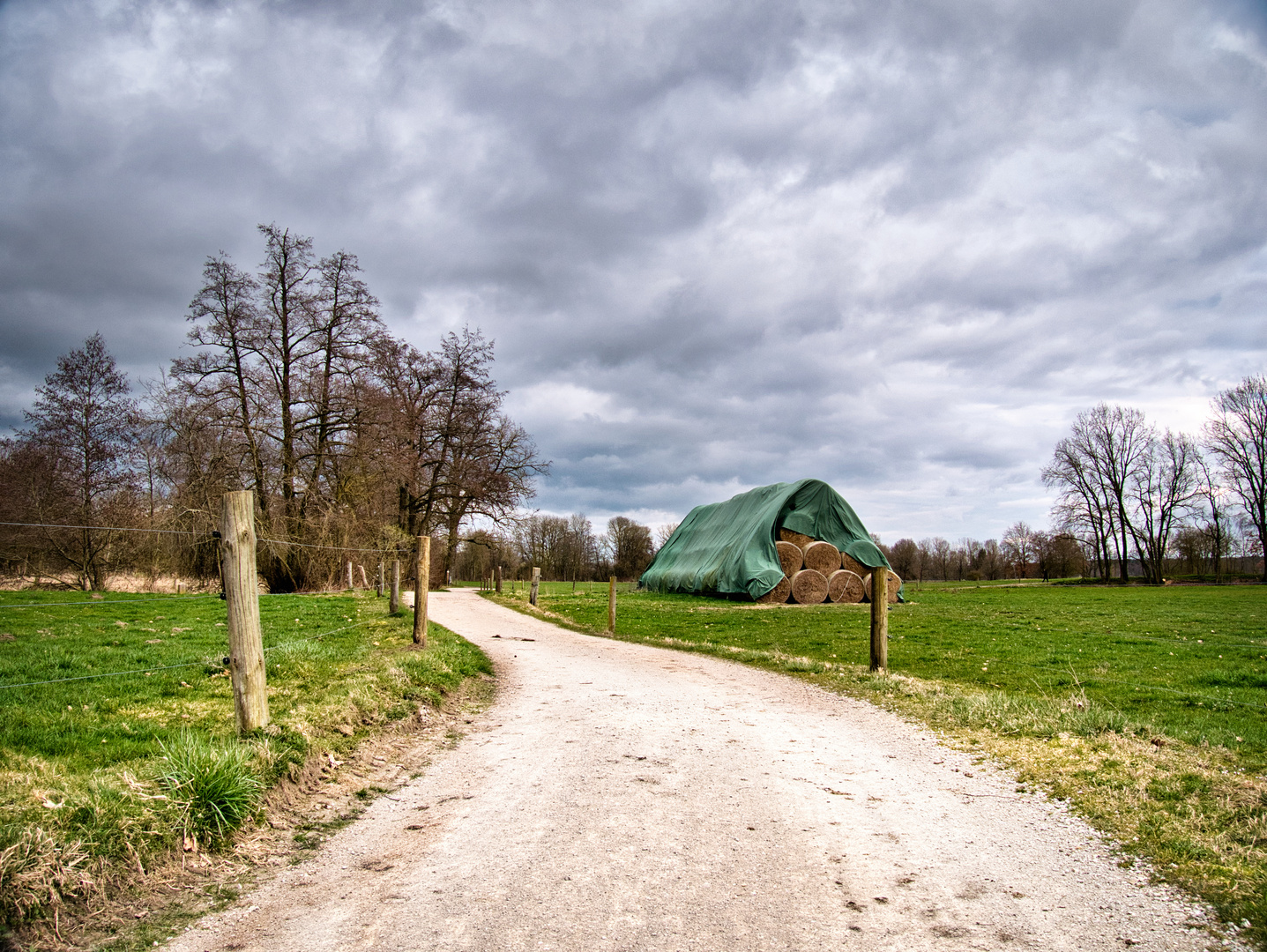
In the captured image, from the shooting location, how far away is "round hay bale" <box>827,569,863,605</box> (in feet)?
86.6

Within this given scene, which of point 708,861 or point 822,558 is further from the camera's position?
point 822,558

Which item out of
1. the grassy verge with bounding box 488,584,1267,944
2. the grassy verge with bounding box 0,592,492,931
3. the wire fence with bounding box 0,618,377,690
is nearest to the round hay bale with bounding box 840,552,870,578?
the grassy verge with bounding box 488,584,1267,944

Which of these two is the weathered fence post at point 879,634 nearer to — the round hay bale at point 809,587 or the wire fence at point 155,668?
the wire fence at point 155,668

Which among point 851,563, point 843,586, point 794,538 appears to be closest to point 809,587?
point 843,586

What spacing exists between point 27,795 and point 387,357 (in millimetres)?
30923

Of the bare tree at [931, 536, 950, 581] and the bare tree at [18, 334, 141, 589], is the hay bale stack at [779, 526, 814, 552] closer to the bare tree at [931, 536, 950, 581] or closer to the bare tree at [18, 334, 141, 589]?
the bare tree at [18, 334, 141, 589]

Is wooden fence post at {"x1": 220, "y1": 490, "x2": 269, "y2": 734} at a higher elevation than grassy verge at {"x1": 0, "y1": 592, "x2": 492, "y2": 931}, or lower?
higher

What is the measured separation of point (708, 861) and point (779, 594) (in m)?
23.0

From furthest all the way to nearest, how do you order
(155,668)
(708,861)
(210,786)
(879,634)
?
1. (879,634)
2. (155,668)
3. (210,786)
4. (708,861)

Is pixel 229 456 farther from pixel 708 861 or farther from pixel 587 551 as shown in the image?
pixel 587 551

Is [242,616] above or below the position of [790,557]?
above

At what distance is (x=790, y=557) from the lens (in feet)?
86.9

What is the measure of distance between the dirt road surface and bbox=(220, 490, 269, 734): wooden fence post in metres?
1.31

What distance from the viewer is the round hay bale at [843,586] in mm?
26406
